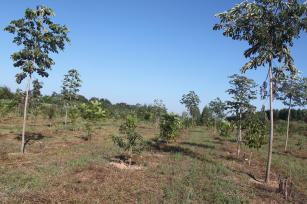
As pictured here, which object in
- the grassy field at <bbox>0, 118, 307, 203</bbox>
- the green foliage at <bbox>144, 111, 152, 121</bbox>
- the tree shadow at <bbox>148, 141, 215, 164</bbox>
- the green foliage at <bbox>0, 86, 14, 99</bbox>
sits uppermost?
the green foliage at <bbox>0, 86, 14, 99</bbox>

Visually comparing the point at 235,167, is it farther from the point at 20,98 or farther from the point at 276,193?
the point at 20,98

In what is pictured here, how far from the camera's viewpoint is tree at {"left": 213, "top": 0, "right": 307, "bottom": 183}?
8.72 meters

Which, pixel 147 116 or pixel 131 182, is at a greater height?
pixel 147 116

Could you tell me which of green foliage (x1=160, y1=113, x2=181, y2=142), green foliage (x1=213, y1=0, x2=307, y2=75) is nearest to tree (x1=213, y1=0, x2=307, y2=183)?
green foliage (x1=213, y1=0, x2=307, y2=75)

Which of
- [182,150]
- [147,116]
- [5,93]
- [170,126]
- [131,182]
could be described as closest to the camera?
[131,182]

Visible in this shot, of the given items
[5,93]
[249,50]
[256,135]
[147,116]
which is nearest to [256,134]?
[256,135]

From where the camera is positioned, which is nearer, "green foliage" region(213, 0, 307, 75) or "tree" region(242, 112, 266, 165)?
"green foliage" region(213, 0, 307, 75)

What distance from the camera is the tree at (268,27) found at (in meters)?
8.72

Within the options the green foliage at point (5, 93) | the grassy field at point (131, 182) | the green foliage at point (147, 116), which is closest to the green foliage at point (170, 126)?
the grassy field at point (131, 182)

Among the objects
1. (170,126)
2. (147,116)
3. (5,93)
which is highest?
(5,93)

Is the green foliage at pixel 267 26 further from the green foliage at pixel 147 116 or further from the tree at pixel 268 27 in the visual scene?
the green foliage at pixel 147 116

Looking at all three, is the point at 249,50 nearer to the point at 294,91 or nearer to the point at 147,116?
the point at 294,91

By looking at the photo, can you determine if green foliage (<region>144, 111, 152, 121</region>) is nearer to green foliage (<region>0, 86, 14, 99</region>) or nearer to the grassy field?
the grassy field

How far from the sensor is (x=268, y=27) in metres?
9.20
